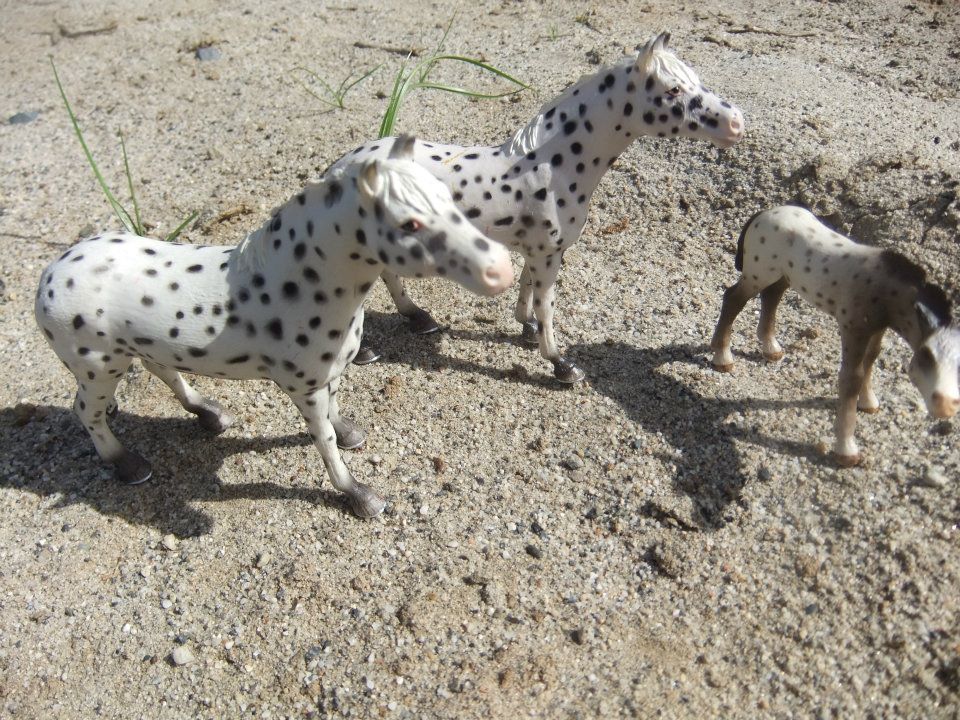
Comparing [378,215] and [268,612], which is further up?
[378,215]

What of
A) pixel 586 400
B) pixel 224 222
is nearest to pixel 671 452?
pixel 586 400

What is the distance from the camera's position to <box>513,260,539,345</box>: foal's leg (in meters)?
3.58

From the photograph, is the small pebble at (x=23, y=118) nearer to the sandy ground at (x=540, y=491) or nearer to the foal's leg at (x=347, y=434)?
the sandy ground at (x=540, y=491)

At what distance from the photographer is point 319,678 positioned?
8.26ft

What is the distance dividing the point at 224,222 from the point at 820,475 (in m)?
3.15

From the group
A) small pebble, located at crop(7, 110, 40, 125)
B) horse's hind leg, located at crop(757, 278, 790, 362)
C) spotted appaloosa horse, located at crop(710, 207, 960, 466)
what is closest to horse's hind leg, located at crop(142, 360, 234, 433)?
spotted appaloosa horse, located at crop(710, 207, 960, 466)

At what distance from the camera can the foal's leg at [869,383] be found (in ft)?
9.26

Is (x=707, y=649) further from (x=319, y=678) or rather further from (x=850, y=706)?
(x=319, y=678)

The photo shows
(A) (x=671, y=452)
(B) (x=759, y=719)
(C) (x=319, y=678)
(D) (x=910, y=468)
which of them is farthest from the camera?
(A) (x=671, y=452)

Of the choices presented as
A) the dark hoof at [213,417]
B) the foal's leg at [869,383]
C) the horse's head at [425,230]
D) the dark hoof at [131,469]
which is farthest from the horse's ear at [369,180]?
the foal's leg at [869,383]

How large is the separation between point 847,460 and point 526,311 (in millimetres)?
1465

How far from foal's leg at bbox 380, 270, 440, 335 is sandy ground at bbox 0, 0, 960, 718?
0.09 metres

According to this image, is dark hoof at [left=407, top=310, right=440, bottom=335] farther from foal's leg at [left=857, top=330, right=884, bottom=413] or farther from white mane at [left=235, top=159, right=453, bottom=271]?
foal's leg at [left=857, top=330, right=884, bottom=413]

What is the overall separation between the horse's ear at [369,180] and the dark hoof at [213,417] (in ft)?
5.18
